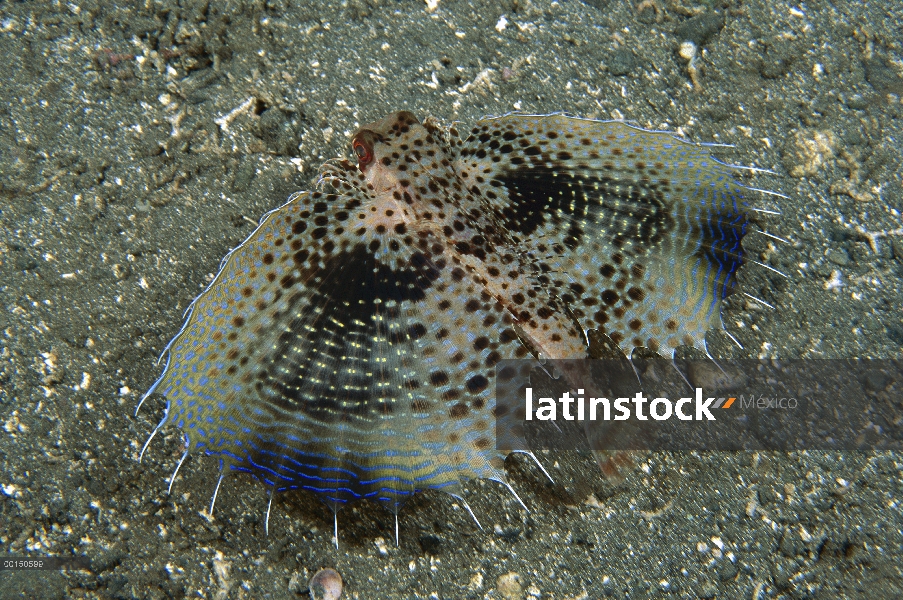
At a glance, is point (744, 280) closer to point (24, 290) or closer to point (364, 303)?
point (364, 303)

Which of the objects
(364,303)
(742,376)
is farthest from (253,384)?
(742,376)

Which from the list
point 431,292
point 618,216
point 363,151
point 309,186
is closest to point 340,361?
point 431,292

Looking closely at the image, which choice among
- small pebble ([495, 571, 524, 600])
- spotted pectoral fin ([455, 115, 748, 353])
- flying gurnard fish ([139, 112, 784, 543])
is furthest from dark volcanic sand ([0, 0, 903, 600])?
spotted pectoral fin ([455, 115, 748, 353])

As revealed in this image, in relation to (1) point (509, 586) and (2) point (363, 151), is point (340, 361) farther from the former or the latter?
(1) point (509, 586)

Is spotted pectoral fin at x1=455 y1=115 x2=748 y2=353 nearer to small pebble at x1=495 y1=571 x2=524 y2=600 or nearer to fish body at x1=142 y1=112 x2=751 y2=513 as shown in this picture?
fish body at x1=142 y1=112 x2=751 y2=513

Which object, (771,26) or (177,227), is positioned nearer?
(177,227)

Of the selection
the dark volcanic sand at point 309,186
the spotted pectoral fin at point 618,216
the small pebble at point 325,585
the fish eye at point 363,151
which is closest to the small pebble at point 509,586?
the dark volcanic sand at point 309,186

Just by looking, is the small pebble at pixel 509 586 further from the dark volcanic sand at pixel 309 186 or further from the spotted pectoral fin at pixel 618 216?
the spotted pectoral fin at pixel 618 216
